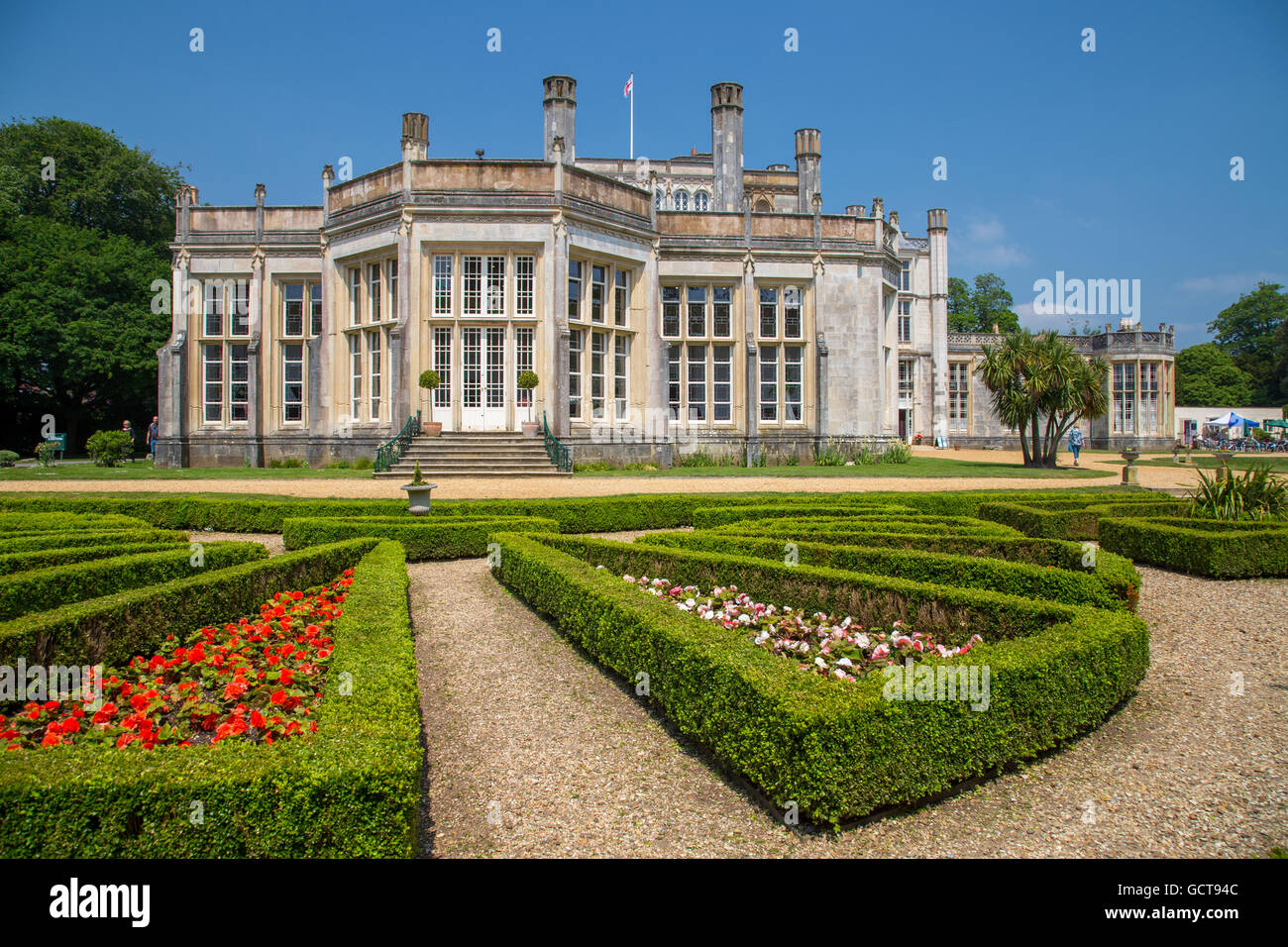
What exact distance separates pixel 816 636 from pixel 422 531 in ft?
20.4

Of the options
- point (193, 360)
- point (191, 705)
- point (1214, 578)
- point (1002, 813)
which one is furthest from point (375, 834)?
point (193, 360)

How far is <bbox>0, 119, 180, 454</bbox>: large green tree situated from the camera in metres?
33.4

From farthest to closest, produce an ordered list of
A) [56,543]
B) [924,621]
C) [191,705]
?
1. [56,543]
2. [924,621]
3. [191,705]

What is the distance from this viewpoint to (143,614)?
645 cm

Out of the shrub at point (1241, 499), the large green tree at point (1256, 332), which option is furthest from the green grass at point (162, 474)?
the large green tree at point (1256, 332)

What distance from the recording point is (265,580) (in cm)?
781

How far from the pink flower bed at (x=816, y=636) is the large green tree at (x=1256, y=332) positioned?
7933 centimetres

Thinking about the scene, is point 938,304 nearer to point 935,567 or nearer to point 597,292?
point 597,292

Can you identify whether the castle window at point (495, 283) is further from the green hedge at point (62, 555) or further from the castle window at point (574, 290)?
the green hedge at point (62, 555)

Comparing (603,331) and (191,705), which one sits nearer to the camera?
(191,705)

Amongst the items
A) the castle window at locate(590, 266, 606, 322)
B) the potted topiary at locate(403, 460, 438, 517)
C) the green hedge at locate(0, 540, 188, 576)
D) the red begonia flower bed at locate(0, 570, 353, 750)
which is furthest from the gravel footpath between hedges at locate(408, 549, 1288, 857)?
the castle window at locate(590, 266, 606, 322)

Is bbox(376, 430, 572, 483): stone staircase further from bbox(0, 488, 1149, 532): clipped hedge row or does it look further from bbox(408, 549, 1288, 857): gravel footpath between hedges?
bbox(408, 549, 1288, 857): gravel footpath between hedges
